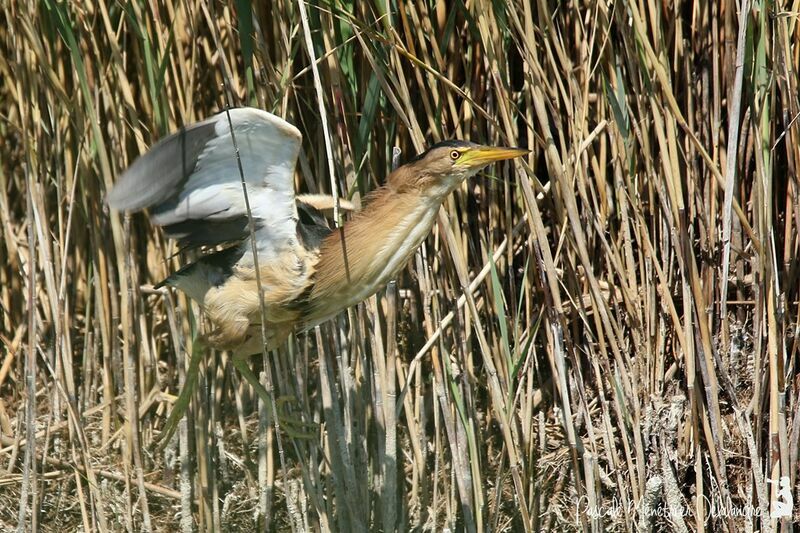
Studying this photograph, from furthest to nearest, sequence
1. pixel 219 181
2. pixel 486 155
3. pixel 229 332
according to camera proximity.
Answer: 1. pixel 229 332
2. pixel 219 181
3. pixel 486 155

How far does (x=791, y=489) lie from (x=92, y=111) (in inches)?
70.1

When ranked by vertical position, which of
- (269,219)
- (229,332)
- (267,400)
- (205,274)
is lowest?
(267,400)

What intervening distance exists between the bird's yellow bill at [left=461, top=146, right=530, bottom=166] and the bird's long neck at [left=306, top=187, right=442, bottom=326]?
6.3 inches

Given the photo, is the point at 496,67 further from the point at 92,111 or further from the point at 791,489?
the point at 791,489

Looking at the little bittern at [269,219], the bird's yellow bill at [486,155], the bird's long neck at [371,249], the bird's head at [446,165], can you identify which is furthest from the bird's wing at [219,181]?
the bird's yellow bill at [486,155]

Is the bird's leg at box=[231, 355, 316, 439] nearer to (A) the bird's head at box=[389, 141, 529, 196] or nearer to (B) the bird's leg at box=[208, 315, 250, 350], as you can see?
(B) the bird's leg at box=[208, 315, 250, 350]

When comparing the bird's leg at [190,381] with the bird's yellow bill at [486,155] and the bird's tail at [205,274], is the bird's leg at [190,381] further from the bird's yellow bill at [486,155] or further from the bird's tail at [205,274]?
the bird's yellow bill at [486,155]

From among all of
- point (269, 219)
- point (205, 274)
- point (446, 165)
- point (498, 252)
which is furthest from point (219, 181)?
point (498, 252)

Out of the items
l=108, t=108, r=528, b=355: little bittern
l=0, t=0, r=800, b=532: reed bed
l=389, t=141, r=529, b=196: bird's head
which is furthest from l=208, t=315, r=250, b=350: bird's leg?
l=389, t=141, r=529, b=196: bird's head

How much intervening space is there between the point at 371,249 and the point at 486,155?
0.41 m

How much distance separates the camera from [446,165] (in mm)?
2150

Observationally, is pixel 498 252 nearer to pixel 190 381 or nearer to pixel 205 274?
pixel 205 274

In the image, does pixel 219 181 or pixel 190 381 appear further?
pixel 190 381

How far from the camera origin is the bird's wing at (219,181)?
2.06m
